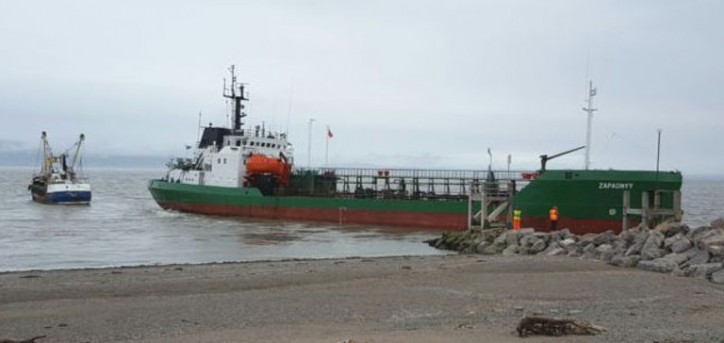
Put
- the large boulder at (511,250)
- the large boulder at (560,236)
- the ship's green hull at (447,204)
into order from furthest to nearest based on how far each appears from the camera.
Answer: the ship's green hull at (447,204)
the large boulder at (511,250)
the large boulder at (560,236)

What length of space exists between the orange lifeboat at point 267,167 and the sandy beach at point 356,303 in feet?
78.7

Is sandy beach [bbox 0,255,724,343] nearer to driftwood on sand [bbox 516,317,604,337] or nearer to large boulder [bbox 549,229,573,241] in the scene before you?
driftwood on sand [bbox 516,317,604,337]

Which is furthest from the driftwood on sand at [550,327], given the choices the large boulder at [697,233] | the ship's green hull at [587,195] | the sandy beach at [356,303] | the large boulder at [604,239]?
the ship's green hull at [587,195]

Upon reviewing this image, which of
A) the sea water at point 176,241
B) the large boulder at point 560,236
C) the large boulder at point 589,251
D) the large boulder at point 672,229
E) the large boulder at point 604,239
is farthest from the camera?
the sea water at point 176,241

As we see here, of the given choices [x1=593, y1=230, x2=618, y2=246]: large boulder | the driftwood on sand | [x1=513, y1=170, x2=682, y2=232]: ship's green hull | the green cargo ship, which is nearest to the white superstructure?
the green cargo ship

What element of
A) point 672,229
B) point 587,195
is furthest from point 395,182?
point 672,229

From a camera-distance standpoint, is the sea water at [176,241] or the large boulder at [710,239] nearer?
the large boulder at [710,239]

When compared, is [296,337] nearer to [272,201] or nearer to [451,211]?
[451,211]

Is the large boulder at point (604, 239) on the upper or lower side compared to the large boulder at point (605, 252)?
upper

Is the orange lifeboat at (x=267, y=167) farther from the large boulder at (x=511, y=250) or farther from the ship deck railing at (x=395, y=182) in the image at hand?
the large boulder at (x=511, y=250)

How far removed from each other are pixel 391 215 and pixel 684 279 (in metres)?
21.5

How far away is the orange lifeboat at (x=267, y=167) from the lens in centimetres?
4091

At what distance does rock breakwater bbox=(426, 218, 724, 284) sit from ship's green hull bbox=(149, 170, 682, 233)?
523 cm

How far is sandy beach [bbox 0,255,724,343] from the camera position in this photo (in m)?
8.55
